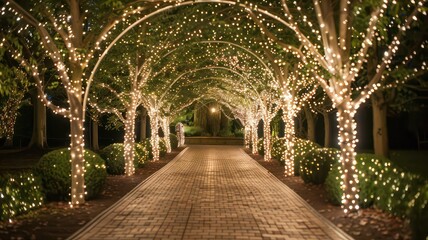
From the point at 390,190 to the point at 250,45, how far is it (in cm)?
1260

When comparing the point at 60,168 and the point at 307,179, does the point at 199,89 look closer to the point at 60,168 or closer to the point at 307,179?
the point at 307,179

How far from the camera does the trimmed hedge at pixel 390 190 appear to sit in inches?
321

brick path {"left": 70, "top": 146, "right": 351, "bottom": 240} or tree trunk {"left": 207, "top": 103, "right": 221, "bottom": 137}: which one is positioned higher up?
tree trunk {"left": 207, "top": 103, "right": 221, "bottom": 137}

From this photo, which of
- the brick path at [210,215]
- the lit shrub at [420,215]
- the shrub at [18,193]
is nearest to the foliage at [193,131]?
the brick path at [210,215]

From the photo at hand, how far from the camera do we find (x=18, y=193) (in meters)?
11.1

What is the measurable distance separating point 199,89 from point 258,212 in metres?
34.4

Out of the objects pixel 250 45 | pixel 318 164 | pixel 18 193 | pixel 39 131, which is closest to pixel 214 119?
pixel 39 131

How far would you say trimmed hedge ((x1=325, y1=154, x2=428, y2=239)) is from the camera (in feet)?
26.8

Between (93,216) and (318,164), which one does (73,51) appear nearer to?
(93,216)

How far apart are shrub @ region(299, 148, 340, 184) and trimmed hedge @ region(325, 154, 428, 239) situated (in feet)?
10.6

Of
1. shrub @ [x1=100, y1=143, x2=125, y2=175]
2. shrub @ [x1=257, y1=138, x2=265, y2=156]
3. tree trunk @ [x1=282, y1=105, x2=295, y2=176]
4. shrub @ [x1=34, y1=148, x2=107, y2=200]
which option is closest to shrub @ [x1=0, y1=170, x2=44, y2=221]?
shrub @ [x1=34, y1=148, x2=107, y2=200]

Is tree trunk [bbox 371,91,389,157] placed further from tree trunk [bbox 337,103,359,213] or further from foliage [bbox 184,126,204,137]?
foliage [bbox 184,126,204,137]

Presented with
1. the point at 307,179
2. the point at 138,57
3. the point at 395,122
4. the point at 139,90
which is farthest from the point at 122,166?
the point at 395,122

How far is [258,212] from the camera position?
1210 centimetres
